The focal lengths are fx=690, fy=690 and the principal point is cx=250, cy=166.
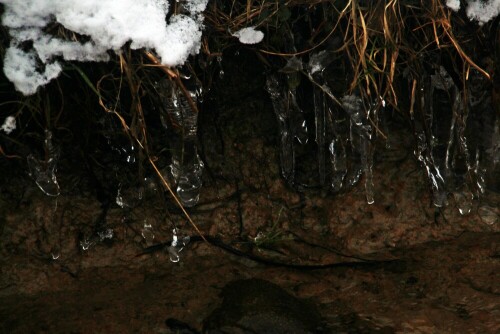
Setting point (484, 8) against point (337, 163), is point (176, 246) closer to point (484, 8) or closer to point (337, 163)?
point (337, 163)

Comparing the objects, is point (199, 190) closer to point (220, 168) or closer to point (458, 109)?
point (220, 168)

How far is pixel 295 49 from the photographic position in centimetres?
205

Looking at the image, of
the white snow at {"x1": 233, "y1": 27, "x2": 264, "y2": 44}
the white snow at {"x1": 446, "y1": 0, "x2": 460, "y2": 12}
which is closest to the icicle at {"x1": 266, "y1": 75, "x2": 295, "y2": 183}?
the white snow at {"x1": 233, "y1": 27, "x2": 264, "y2": 44}

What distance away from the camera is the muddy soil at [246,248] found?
2.12 metres

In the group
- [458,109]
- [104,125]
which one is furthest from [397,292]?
Result: [104,125]

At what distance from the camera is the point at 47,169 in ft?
7.04

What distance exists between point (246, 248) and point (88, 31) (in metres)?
0.96

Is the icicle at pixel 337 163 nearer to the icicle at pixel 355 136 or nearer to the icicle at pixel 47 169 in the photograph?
the icicle at pixel 355 136

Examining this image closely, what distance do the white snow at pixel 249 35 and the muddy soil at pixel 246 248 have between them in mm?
328

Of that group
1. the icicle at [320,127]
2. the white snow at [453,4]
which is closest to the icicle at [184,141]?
the icicle at [320,127]

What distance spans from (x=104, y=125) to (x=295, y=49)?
626mm

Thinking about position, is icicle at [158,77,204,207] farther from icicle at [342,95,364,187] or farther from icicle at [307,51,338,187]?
icicle at [342,95,364,187]

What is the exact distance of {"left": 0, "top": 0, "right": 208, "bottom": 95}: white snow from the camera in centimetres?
170

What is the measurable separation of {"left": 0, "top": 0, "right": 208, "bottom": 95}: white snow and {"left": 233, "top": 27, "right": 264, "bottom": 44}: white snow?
0.14 m
